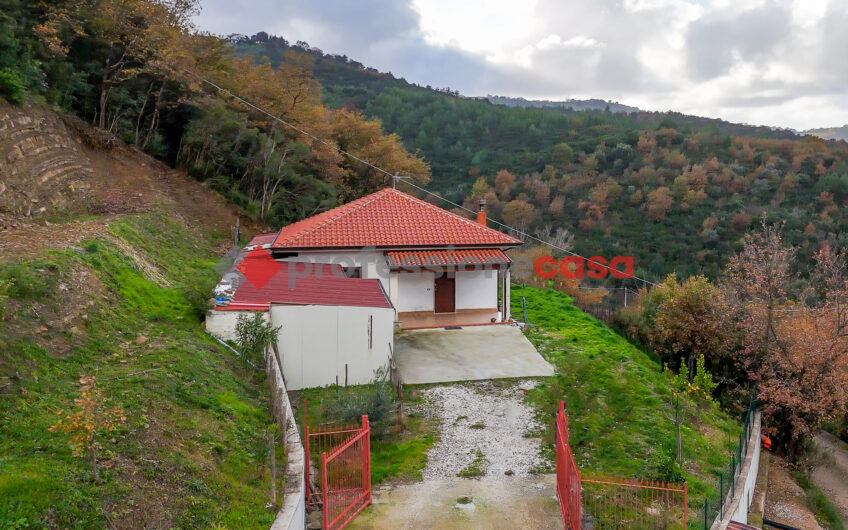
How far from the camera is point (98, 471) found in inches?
218

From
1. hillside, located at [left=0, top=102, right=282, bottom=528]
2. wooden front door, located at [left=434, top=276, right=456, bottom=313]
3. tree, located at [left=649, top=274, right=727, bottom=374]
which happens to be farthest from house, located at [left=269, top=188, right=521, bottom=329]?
tree, located at [left=649, top=274, right=727, bottom=374]

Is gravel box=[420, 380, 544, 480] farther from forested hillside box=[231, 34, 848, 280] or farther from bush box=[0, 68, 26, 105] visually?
forested hillside box=[231, 34, 848, 280]

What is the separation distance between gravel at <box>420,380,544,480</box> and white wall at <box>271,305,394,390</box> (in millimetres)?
1721

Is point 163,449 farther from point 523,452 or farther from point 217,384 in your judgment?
point 523,452

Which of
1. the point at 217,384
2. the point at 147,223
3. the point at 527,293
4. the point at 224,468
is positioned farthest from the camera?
the point at 527,293

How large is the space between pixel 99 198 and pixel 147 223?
1.95m

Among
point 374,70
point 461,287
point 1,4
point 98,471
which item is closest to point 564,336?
point 461,287

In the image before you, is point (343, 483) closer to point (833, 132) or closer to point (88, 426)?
point (88, 426)

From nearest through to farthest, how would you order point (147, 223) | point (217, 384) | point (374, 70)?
point (217, 384)
point (147, 223)
point (374, 70)

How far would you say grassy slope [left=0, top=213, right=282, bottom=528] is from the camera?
529cm

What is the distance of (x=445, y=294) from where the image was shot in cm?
1931

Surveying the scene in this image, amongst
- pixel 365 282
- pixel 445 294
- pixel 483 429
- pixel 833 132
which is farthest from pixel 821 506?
pixel 833 132

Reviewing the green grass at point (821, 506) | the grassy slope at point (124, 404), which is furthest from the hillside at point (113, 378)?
the green grass at point (821, 506)

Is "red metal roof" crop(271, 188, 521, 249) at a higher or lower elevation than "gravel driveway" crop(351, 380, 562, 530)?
higher
